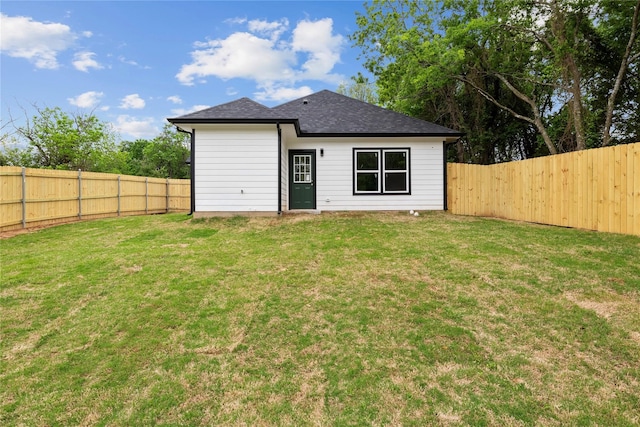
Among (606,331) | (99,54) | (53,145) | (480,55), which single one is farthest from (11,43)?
(606,331)

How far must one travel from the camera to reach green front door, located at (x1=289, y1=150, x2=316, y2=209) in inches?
452

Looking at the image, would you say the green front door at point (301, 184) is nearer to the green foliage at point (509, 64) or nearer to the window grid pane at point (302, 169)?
the window grid pane at point (302, 169)

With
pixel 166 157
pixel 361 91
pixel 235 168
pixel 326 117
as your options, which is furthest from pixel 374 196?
pixel 166 157

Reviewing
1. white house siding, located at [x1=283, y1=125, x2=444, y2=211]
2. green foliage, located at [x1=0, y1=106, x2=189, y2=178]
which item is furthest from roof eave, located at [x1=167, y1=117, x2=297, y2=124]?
green foliage, located at [x1=0, y1=106, x2=189, y2=178]

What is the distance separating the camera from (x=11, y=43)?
17078mm

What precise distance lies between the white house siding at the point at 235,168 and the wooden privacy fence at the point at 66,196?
4440 mm

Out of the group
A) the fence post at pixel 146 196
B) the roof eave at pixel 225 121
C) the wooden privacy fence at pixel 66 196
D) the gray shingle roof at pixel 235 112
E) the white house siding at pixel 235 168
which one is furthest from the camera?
the fence post at pixel 146 196

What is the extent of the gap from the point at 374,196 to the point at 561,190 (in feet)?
17.6

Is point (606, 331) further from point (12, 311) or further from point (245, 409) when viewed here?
point (12, 311)

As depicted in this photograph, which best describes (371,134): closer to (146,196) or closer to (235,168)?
(235,168)

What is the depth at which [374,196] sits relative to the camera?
1146cm

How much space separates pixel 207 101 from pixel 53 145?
10.9 meters

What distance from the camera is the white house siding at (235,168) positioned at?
31.2ft

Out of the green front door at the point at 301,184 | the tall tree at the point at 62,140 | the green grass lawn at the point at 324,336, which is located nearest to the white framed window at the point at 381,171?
the green front door at the point at 301,184
